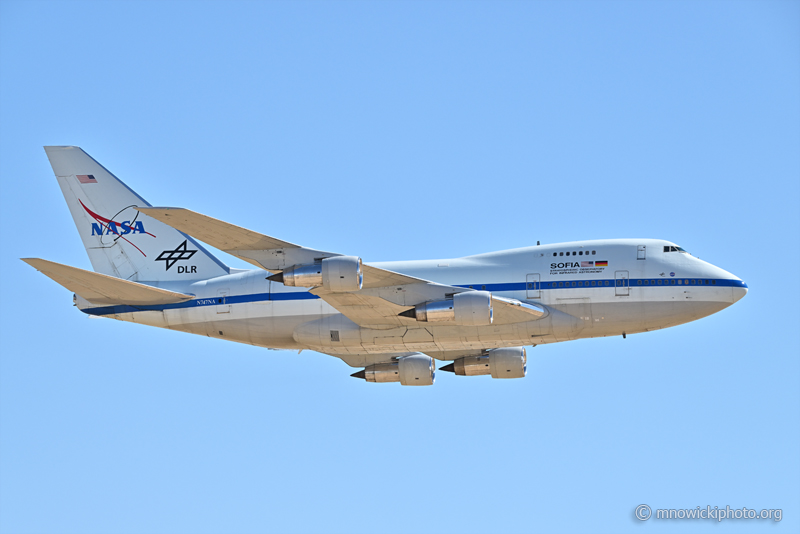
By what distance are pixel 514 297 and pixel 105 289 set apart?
1782 cm

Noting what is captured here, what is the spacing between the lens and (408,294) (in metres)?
41.9

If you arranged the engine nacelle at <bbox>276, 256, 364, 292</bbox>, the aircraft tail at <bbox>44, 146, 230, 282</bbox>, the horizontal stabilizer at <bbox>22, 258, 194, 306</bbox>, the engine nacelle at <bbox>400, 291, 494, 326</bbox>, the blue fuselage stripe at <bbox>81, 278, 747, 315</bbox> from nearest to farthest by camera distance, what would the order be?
the engine nacelle at <bbox>276, 256, 364, 292</bbox> < the horizontal stabilizer at <bbox>22, 258, 194, 306</bbox> < the engine nacelle at <bbox>400, 291, 494, 326</bbox> < the blue fuselage stripe at <bbox>81, 278, 747, 315</bbox> < the aircraft tail at <bbox>44, 146, 230, 282</bbox>

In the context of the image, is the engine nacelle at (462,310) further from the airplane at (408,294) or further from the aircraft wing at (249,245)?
the aircraft wing at (249,245)

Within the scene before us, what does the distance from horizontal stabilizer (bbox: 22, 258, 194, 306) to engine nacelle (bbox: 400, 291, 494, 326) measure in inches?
456

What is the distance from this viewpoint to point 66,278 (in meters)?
41.7

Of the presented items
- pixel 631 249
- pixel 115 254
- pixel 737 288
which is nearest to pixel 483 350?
pixel 631 249

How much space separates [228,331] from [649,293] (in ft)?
61.8

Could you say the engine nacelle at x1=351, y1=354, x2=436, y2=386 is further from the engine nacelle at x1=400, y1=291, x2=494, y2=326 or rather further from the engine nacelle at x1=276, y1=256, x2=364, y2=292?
the engine nacelle at x1=276, y1=256, x2=364, y2=292

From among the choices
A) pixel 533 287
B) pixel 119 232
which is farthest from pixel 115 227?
pixel 533 287

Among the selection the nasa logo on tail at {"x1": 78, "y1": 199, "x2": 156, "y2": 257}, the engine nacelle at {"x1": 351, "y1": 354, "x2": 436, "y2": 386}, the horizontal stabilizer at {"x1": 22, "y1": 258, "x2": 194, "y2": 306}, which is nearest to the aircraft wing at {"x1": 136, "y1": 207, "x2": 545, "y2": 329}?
the engine nacelle at {"x1": 351, "y1": 354, "x2": 436, "y2": 386}

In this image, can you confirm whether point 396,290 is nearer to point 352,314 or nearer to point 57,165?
point 352,314

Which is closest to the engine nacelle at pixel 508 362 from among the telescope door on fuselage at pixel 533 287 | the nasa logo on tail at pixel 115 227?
the telescope door on fuselage at pixel 533 287

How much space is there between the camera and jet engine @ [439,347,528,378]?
48.0 meters

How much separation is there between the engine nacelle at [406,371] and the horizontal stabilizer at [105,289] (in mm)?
9812
